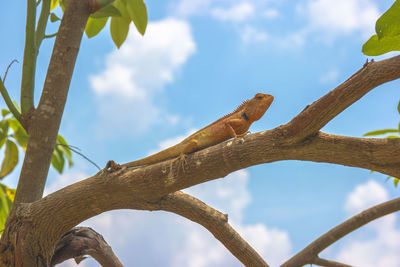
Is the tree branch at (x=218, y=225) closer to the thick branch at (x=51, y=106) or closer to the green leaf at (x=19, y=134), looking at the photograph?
the thick branch at (x=51, y=106)

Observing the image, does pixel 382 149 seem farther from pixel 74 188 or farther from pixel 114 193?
pixel 74 188

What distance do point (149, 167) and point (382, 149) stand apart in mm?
1424

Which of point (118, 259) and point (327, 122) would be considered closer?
point (327, 122)

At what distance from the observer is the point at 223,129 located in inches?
129

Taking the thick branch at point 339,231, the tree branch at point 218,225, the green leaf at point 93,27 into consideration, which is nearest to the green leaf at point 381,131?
the thick branch at point 339,231

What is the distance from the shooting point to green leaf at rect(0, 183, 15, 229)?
4.91 meters

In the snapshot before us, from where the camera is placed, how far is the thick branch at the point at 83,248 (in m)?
3.24

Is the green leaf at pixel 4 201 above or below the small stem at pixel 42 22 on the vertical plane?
below

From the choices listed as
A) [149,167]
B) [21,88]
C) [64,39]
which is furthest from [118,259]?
[64,39]

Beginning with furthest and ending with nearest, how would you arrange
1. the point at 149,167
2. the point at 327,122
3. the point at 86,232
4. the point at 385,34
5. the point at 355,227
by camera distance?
the point at 355,227, the point at 86,232, the point at 149,167, the point at 327,122, the point at 385,34

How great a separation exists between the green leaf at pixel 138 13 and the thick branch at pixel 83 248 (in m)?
1.89

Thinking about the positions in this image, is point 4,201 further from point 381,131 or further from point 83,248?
point 381,131

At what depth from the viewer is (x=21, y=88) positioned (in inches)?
137

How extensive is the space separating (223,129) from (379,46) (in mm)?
1420
